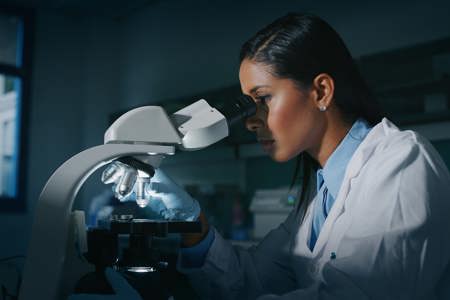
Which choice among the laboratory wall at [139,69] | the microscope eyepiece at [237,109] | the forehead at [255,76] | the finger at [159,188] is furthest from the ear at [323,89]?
the laboratory wall at [139,69]

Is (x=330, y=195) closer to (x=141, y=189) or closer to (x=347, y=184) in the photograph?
(x=347, y=184)

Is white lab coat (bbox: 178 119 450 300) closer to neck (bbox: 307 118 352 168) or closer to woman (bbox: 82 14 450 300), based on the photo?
woman (bbox: 82 14 450 300)

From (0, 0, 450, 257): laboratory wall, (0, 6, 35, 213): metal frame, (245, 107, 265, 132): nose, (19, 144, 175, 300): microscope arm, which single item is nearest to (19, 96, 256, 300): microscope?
(19, 144, 175, 300): microscope arm

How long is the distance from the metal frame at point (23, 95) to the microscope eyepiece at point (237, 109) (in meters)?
3.70

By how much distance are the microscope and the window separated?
3.70 metres

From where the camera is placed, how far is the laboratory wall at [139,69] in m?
3.41

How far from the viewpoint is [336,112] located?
47.5 inches

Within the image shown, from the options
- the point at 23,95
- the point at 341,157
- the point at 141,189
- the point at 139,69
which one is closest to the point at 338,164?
the point at 341,157

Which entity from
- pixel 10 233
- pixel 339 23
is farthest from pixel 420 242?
pixel 10 233

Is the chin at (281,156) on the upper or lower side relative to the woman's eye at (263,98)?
lower

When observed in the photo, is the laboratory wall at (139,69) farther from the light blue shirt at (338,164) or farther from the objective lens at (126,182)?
the objective lens at (126,182)

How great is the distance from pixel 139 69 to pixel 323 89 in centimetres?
358

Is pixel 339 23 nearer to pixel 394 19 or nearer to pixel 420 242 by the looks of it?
pixel 394 19

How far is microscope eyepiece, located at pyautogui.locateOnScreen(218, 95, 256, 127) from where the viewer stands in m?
0.91
